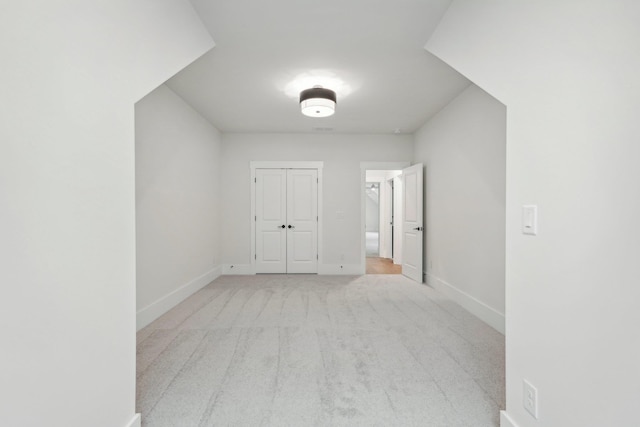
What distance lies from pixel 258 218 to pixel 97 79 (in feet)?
14.5

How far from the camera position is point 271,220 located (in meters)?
5.62

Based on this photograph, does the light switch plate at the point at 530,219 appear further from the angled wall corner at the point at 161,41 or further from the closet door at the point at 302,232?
the closet door at the point at 302,232

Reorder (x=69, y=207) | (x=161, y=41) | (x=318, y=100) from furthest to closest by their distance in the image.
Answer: (x=318, y=100)
(x=161, y=41)
(x=69, y=207)

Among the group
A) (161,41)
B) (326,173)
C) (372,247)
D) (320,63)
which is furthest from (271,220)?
(372,247)

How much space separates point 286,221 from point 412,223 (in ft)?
7.60

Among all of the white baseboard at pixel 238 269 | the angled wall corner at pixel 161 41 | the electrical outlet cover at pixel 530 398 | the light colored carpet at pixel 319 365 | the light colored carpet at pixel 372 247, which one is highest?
the angled wall corner at pixel 161 41

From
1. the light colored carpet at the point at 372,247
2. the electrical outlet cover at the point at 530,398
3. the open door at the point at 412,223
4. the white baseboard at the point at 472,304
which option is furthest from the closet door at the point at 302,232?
the electrical outlet cover at the point at 530,398

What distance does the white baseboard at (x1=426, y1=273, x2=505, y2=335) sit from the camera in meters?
2.95

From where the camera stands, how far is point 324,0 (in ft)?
6.88

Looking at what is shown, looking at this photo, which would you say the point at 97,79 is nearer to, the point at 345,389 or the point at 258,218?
the point at 345,389

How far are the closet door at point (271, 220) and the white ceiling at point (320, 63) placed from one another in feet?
3.91

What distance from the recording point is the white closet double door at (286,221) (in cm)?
561

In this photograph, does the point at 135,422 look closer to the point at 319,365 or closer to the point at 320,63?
the point at 319,365

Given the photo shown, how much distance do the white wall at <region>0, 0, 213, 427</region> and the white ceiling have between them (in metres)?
1.03
